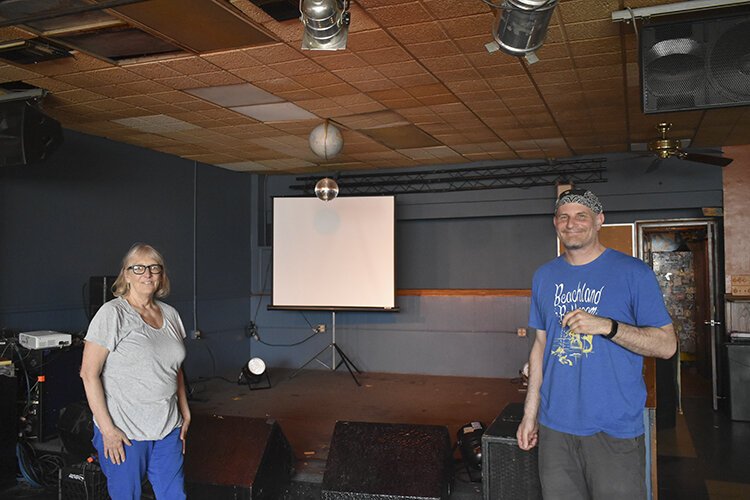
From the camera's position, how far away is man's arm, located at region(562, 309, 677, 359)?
1.99 meters

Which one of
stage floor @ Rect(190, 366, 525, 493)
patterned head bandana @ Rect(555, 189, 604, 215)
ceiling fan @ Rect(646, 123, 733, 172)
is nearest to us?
patterned head bandana @ Rect(555, 189, 604, 215)

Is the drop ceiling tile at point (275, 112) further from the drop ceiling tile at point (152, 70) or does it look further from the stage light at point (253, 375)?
the stage light at point (253, 375)

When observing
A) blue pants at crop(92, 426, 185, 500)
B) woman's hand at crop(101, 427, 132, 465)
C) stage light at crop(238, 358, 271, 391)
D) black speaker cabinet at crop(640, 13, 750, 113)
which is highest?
black speaker cabinet at crop(640, 13, 750, 113)

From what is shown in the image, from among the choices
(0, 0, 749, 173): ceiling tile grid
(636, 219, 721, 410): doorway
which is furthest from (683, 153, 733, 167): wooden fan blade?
(636, 219, 721, 410): doorway

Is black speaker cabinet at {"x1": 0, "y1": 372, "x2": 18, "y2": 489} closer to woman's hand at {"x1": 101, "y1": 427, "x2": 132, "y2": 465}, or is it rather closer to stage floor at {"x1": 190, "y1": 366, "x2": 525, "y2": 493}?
stage floor at {"x1": 190, "y1": 366, "x2": 525, "y2": 493}

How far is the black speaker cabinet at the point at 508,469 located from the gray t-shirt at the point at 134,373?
1448mm

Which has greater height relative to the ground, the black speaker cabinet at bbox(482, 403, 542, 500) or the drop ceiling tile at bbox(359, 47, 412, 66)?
the drop ceiling tile at bbox(359, 47, 412, 66)

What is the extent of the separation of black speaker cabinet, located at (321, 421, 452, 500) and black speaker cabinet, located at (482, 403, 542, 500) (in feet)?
A: 1.01

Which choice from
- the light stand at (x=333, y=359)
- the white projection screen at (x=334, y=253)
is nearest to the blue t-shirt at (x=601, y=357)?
the white projection screen at (x=334, y=253)

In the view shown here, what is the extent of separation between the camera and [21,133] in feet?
14.3

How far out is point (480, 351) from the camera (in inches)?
312

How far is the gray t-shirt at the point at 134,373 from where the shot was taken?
96.3 inches

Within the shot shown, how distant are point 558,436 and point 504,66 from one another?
2792 mm

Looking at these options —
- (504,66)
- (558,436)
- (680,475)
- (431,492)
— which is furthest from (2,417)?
(680,475)
